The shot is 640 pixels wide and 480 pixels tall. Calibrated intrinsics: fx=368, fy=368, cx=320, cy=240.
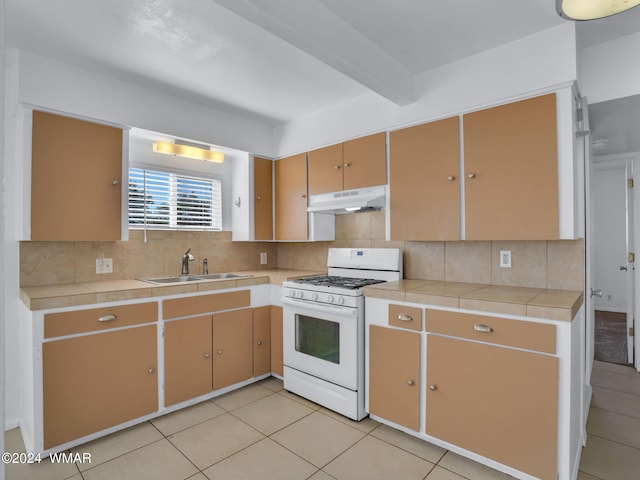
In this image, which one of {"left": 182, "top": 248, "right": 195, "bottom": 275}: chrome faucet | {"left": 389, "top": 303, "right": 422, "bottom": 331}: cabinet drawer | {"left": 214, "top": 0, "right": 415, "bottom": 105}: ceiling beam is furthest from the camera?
{"left": 182, "top": 248, "right": 195, "bottom": 275}: chrome faucet

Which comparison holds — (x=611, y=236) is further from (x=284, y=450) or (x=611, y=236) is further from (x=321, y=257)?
(x=284, y=450)

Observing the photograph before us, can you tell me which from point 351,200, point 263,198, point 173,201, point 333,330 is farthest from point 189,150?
point 333,330

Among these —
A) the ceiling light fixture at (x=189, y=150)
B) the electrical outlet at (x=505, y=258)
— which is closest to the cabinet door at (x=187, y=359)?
the ceiling light fixture at (x=189, y=150)

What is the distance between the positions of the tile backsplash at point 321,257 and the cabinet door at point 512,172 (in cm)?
36

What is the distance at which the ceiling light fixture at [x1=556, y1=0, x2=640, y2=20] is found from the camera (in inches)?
61.5

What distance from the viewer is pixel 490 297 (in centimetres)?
211

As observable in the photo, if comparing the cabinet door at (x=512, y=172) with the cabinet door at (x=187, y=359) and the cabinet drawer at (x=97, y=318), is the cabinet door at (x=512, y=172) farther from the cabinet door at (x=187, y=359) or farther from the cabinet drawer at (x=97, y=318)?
the cabinet drawer at (x=97, y=318)

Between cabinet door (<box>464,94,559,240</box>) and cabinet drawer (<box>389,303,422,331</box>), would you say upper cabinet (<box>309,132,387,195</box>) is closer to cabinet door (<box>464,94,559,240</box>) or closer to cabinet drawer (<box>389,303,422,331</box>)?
cabinet door (<box>464,94,559,240</box>)

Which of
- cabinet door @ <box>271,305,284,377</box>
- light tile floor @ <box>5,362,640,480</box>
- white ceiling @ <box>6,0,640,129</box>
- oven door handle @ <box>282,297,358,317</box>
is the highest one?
white ceiling @ <box>6,0,640,129</box>

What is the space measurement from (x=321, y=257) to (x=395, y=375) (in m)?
1.64

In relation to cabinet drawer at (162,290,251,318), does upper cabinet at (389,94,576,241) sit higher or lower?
higher

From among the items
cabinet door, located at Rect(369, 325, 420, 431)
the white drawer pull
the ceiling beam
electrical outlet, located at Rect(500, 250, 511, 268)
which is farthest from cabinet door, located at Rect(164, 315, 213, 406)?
electrical outlet, located at Rect(500, 250, 511, 268)

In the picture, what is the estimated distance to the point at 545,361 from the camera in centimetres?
185

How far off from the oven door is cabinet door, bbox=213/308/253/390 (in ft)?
1.09
